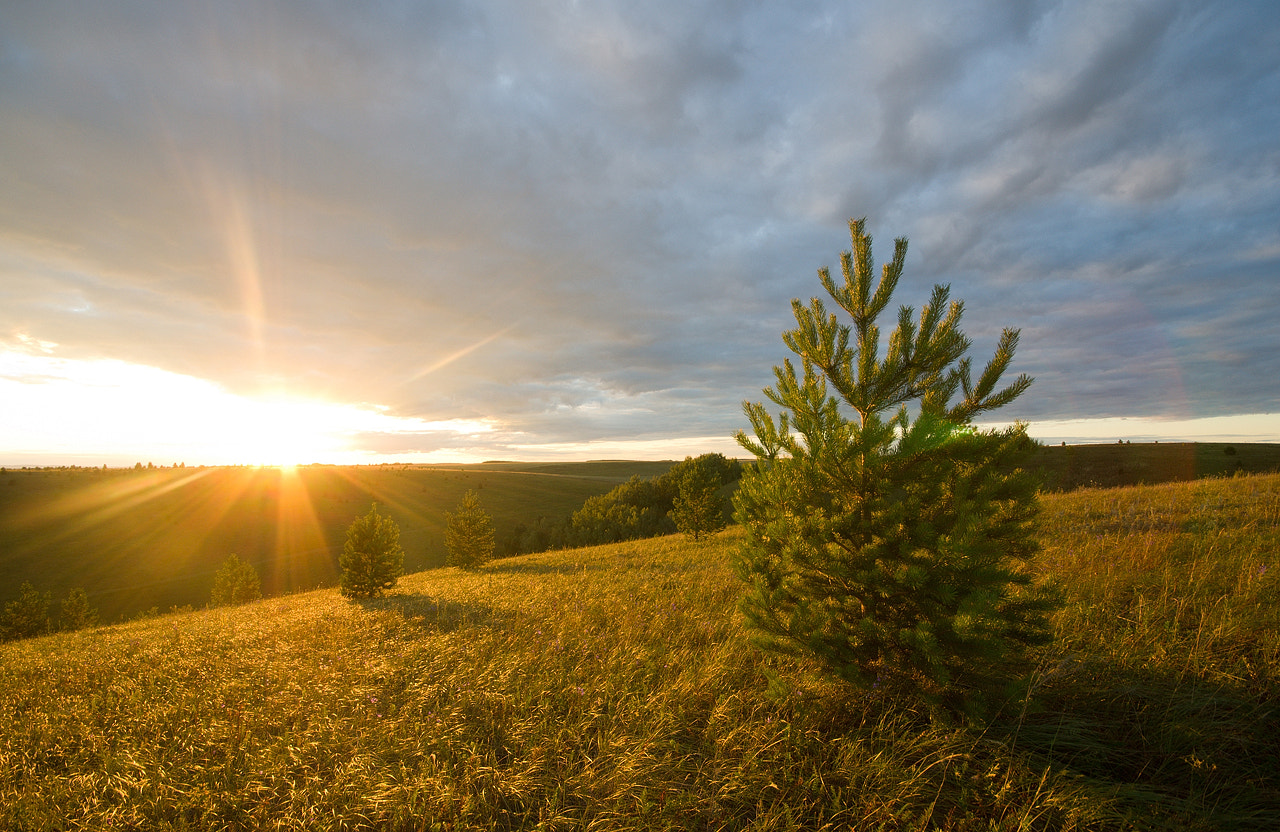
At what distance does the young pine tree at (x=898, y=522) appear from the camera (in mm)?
3439

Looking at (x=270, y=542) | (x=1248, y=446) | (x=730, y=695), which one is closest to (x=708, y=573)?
(x=730, y=695)

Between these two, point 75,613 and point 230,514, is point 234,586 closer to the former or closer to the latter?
point 75,613

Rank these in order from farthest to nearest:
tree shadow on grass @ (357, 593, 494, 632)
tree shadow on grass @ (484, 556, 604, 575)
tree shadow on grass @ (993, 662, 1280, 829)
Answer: tree shadow on grass @ (484, 556, 604, 575) < tree shadow on grass @ (357, 593, 494, 632) < tree shadow on grass @ (993, 662, 1280, 829)

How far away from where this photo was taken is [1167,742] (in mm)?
3324

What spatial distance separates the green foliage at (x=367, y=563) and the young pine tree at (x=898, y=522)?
1436 centimetres

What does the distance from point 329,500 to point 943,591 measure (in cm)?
8533

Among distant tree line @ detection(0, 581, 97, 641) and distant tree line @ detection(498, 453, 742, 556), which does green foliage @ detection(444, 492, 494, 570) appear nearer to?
distant tree line @ detection(498, 453, 742, 556)

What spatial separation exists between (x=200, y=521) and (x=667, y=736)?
82.7m

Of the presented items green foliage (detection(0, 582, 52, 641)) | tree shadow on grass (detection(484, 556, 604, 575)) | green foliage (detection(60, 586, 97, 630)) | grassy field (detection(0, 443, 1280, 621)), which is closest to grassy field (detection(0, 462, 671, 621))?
grassy field (detection(0, 443, 1280, 621))

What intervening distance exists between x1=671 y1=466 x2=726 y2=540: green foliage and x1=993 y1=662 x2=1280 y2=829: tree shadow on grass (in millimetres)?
16638

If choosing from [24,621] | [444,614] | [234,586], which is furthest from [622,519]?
[24,621]

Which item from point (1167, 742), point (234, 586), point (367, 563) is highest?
point (1167, 742)

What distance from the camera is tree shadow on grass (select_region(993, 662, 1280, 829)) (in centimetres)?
287

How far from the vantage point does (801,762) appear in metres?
3.31
